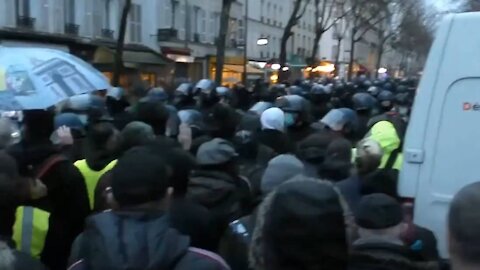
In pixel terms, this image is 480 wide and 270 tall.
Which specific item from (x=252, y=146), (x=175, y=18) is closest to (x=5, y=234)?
(x=252, y=146)

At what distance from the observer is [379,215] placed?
150 inches

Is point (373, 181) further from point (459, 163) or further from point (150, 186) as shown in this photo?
point (150, 186)

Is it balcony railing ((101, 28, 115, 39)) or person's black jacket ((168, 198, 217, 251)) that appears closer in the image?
person's black jacket ((168, 198, 217, 251))

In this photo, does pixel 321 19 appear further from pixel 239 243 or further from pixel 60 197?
pixel 239 243

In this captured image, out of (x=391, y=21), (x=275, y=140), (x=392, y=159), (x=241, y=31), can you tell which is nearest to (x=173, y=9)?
(x=241, y=31)

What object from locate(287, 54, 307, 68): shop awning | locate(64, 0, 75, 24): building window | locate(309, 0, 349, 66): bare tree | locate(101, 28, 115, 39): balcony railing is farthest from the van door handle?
locate(287, 54, 307, 68): shop awning

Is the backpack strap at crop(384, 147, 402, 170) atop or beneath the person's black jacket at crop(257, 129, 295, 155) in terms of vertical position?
atop

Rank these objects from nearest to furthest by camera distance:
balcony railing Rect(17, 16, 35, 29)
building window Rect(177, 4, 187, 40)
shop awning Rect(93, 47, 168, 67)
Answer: balcony railing Rect(17, 16, 35, 29)
shop awning Rect(93, 47, 168, 67)
building window Rect(177, 4, 187, 40)

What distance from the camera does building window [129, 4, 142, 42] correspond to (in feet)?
125

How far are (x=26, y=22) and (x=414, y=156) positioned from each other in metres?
25.1

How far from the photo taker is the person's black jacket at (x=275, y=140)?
7.89 m

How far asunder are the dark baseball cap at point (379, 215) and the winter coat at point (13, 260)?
1.54 meters

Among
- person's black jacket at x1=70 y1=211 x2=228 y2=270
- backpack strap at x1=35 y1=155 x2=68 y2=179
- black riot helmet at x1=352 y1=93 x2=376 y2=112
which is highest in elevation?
person's black jacket at x1=70 y1=211 x2=228 y2=270

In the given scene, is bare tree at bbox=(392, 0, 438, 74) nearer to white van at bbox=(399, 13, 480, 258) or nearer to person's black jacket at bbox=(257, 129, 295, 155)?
person's black jacket at bbox=(257, 129, 295, 155)
